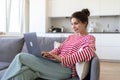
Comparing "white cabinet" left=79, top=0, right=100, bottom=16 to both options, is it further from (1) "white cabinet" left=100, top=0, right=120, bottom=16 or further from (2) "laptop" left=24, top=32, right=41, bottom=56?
(2) "laptop" left=24, top=32, right=41, bottom=56

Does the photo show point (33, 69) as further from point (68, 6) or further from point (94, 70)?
point (68, 6)

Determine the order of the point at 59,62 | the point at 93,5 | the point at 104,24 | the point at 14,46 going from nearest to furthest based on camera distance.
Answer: the point at 59,62
the point at 14,46
the point at 93,5
the point at 104,24

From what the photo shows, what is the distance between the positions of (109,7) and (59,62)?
3497mm

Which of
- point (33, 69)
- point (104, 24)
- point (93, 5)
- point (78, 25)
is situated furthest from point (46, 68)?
point (104, 24)

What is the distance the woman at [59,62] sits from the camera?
1479mm

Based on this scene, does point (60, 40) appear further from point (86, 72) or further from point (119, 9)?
point (119, 9)

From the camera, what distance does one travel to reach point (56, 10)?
5094 millimetres

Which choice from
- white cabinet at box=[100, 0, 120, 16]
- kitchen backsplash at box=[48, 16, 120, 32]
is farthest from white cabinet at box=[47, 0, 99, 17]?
kitchen backsplash at box=[48, 16, 120, 32]

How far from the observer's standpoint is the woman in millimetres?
1479

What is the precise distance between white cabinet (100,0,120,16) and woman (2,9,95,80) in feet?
10.2

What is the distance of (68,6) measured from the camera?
5020 millimetres

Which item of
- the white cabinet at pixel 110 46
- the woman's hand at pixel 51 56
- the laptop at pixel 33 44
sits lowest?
the white cabinet at pixel 110 46

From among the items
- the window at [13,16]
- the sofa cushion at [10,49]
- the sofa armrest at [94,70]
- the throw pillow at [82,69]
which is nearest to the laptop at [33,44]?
the throw pillow at [82,69]

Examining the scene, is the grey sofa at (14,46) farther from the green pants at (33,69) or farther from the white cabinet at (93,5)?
the white cabinet at (93,5)
